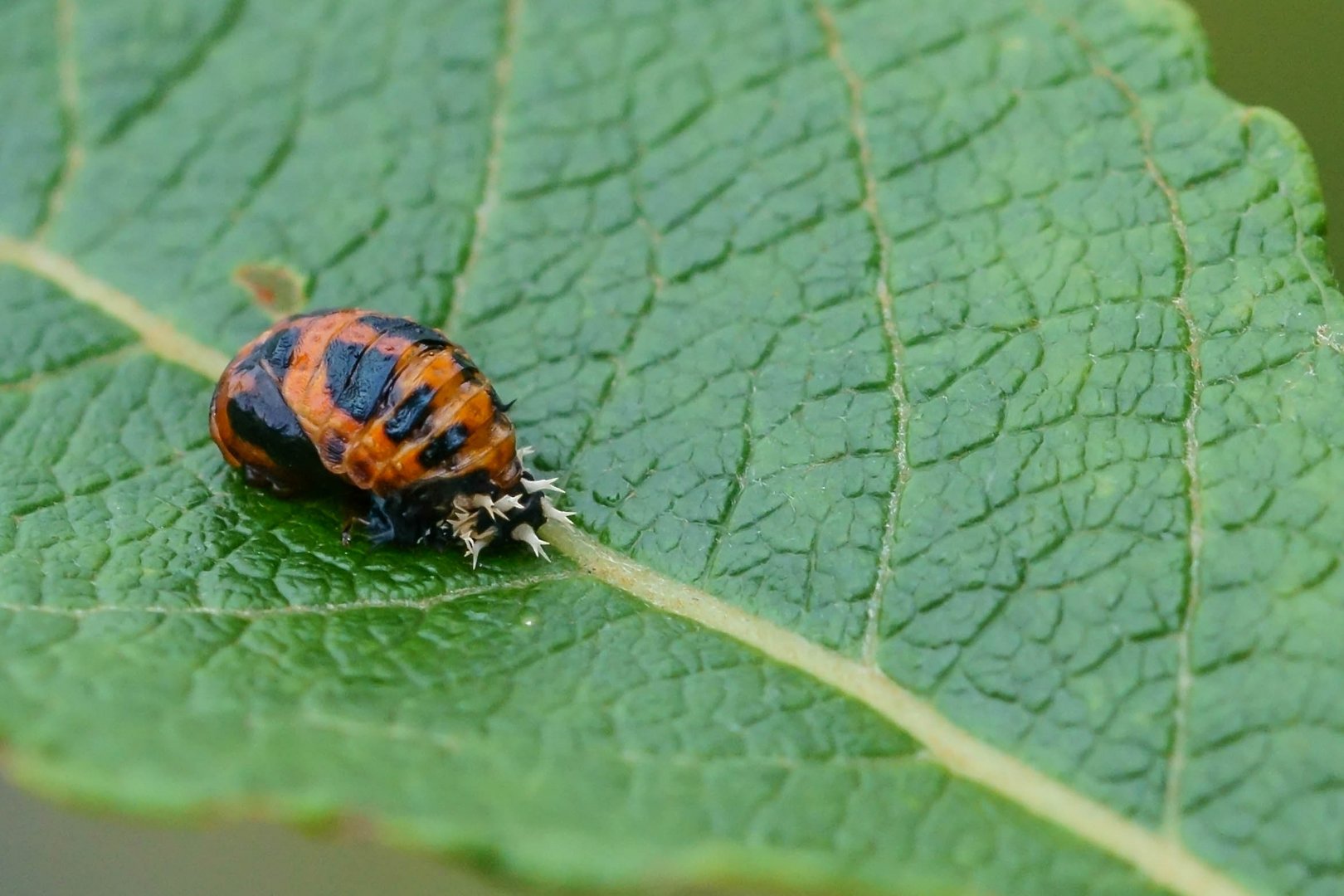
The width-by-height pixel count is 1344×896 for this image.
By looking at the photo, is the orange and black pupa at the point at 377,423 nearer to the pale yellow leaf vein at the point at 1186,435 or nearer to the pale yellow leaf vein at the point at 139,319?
the pale yellow leaf vein at the point at 139,319

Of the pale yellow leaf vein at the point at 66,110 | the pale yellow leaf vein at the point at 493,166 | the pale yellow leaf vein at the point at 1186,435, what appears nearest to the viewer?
the pale yellow leaf vein at the point at 1186,435

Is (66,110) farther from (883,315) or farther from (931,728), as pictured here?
(931,728)

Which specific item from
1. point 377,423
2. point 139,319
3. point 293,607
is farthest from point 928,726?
point 139,319

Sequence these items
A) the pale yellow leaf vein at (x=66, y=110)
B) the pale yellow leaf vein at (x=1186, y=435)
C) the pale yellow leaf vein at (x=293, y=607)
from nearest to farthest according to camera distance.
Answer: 1. the pale yellow leaf vein at (x=1186, y=435)
2. the pale yellow leaf vein at (x=293, y=607)
3. the pale yellow leaf vein at (x=66, y=110)

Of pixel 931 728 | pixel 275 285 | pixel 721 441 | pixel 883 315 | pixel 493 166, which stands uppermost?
pixel 493 166

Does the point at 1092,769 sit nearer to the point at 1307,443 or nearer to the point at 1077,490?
the point at 1077,490

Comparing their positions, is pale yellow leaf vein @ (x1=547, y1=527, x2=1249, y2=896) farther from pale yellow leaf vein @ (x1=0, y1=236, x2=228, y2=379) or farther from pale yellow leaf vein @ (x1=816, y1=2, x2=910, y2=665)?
pale yellow leaf vein @ (x1=0, y1=236, x2=228, y2=379)

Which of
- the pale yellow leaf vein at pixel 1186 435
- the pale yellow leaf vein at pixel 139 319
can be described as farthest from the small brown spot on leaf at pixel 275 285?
the pale yellow leaf vein at pixel 1186 435
